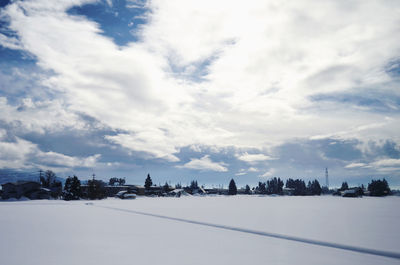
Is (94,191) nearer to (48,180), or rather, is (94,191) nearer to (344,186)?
(48,180)

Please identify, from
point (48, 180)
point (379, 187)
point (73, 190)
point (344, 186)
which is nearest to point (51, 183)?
point (48, 180)

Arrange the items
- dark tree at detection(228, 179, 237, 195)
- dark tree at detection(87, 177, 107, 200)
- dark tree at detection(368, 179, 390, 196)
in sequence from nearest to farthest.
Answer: dark tree at detection(87, 177, 107, 200) < dark tree at detection(368, 179, 390, 196) < dark tree at detection(228, 179, 237, 195)

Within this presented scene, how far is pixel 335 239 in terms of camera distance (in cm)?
1035

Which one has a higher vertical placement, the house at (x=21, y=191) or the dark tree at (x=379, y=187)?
the dark tree at (x=379, y=187)

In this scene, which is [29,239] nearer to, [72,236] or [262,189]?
[72,236]

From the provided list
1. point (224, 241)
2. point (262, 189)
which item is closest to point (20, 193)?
point (224, 241)

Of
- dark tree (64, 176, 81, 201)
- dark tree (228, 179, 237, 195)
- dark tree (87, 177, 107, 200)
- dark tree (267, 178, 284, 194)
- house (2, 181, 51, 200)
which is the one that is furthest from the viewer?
dark tree (267, 178, 284, 194)

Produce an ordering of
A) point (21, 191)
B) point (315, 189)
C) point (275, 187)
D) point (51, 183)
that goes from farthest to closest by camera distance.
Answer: point (275, 187), point (315, 189), point (51, 183), point (21, 191)

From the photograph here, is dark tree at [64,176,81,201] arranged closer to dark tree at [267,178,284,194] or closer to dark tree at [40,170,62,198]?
dark tree at [40,170,62,198]

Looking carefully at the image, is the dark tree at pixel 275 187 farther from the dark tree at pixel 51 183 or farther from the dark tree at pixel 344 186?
the dark tree at pixel 51 183

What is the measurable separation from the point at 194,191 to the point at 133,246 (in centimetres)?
17074

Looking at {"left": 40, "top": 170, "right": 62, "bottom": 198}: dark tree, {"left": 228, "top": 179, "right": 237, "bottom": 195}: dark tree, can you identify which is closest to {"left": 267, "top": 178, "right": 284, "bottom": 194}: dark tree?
{"left": 228, "top": 179, "right": 237, "bottom": 195}: dark tree

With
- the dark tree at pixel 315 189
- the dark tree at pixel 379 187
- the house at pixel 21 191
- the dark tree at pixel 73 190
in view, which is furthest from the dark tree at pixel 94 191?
the dark tree at pixel 315 189

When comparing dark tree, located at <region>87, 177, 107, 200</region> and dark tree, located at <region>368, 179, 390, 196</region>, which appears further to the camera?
dark tree, located at <region>368, 179, 390, 196</region>
